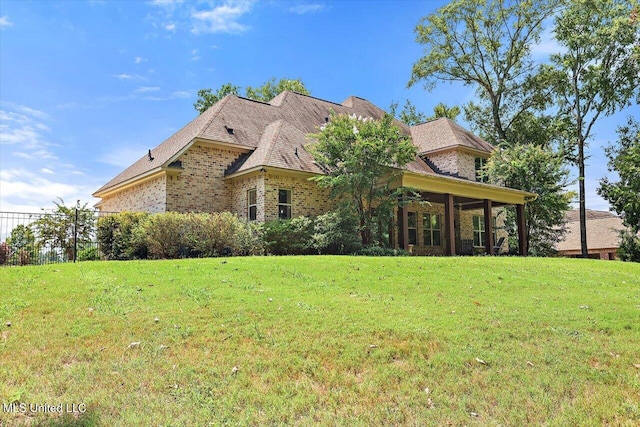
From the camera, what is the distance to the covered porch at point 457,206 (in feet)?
65.3

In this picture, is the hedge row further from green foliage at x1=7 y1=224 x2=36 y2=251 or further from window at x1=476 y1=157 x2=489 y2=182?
window at x1=476 y1=157 x2=489 y2=182

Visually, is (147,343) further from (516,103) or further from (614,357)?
(516,103)

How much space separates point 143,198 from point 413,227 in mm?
13569

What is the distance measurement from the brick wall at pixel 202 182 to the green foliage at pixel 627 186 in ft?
81.4

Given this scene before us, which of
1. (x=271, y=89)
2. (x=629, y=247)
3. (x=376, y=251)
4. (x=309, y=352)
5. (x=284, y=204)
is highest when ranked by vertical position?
(x=271, y=89)

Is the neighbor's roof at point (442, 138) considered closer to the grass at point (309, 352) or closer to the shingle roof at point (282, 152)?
A: the shingle roof at point (282, 152)

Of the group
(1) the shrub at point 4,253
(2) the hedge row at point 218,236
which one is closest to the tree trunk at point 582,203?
(2) the hedge row at point 218,236

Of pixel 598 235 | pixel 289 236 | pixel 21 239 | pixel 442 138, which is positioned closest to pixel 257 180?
pixel 289 236

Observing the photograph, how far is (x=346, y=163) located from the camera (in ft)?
59.3

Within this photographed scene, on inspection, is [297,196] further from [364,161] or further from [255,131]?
[255,131]

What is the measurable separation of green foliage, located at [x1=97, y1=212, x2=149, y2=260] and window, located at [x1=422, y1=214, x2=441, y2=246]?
14.9 meters

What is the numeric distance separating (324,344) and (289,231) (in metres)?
11.7

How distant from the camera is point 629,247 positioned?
29.5 metres

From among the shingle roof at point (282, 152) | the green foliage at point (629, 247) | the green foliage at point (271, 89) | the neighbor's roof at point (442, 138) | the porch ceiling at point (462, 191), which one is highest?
the green foliage at point (271, 89)
